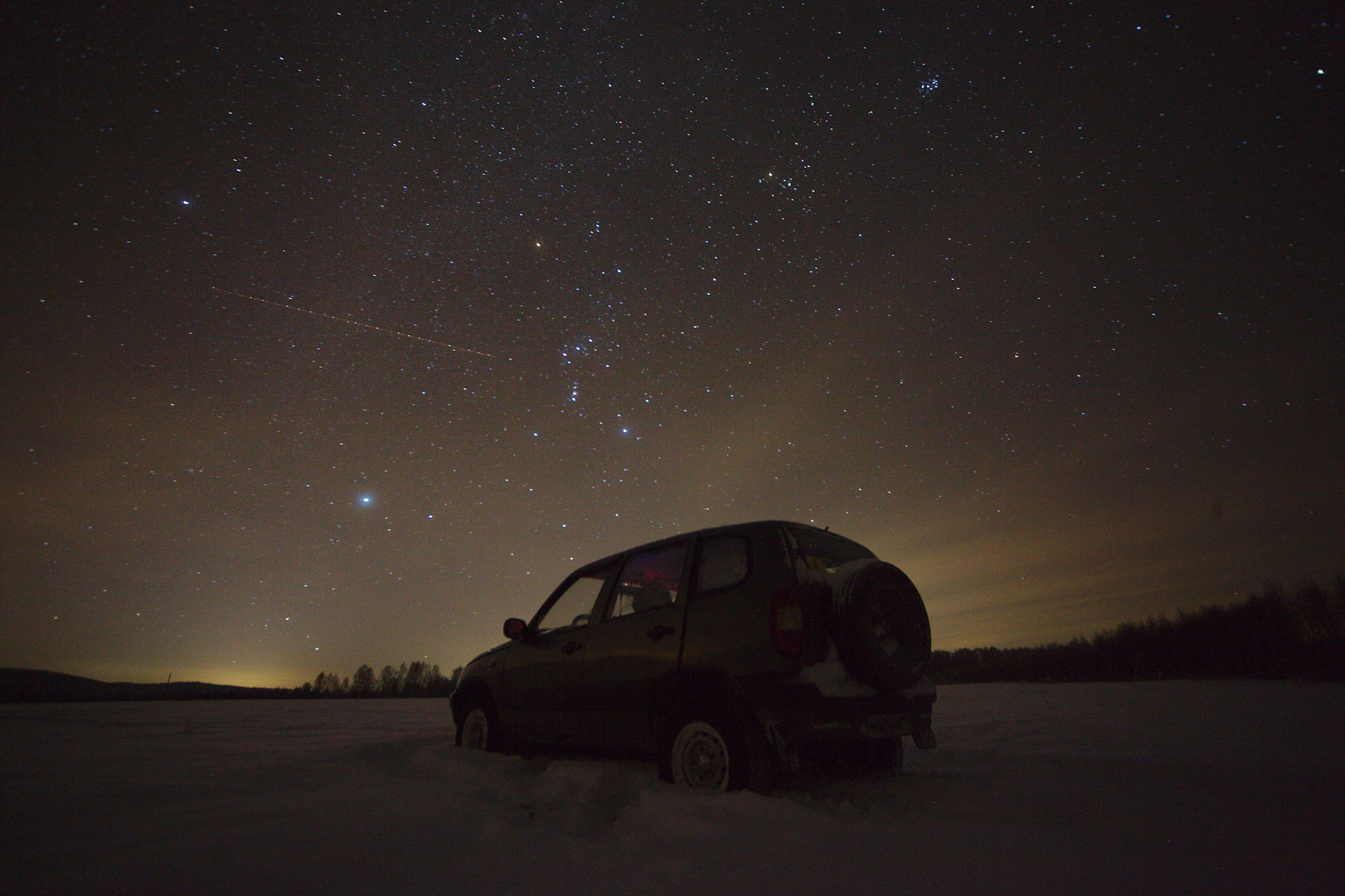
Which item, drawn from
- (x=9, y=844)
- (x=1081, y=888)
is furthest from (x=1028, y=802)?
(x=9, y=844)

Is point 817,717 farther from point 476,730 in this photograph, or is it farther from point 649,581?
point 476,730

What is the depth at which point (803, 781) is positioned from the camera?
365cm

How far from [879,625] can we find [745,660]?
907 millimetres

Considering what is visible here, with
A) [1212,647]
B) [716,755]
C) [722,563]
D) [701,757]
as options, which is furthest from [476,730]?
[1212,647]

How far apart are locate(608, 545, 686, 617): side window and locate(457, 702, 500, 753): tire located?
1736 millimetres

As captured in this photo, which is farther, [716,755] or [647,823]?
[716,755]

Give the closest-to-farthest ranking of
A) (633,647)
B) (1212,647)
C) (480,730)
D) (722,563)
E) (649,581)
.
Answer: (722,563) < (633,647) < (649,581) < (480,730) < (1212,647)

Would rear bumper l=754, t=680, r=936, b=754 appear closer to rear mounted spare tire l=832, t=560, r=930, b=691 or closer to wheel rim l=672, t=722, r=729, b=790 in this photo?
rear mounted spare tire l=832, t=560, r=930, b=691

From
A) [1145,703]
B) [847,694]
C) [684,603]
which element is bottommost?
[1145,703]

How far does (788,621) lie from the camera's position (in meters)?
3.13

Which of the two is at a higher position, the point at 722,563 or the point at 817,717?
the point at 722,563

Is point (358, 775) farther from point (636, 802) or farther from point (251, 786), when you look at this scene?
point (636, 802)

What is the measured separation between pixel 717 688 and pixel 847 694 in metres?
0.71

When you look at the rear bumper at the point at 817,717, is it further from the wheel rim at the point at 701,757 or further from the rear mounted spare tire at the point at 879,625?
the wheel rim at the point at 701,757
